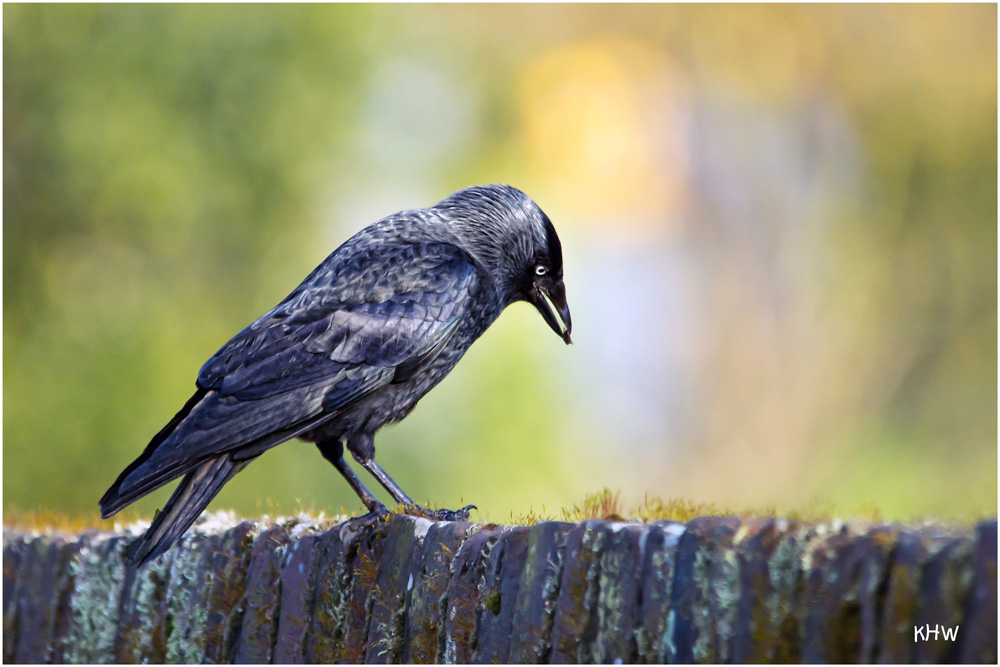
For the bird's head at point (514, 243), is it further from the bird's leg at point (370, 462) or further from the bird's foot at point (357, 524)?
the bird's foot at point (357, 524)

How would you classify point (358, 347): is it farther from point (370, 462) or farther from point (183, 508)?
point (183, 508)

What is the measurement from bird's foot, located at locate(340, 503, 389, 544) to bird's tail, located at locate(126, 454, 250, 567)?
499 millimetres

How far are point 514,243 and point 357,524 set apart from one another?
1691 millimetres

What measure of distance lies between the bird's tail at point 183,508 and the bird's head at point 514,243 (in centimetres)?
153

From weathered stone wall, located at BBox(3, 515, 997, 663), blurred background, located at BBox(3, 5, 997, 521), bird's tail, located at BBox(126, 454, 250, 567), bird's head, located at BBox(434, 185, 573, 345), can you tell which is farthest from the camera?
blurred background, located at BBox(3, 5, 997, 521)

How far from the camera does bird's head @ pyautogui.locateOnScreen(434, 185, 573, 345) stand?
175 inches

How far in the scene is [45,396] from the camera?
41.1ft

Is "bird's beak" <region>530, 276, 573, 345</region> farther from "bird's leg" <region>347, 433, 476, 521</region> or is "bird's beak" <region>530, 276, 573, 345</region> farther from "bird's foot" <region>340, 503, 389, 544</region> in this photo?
"bird's foot" <region>340, 503, 389, 544</region>

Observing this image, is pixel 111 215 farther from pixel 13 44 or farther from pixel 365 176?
pixel 365 176

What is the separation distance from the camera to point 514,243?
176 inches

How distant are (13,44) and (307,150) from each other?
428cm

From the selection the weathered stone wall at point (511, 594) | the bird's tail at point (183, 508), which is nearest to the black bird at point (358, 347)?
the bird's tail at point (183, 508)

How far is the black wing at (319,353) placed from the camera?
3510mm

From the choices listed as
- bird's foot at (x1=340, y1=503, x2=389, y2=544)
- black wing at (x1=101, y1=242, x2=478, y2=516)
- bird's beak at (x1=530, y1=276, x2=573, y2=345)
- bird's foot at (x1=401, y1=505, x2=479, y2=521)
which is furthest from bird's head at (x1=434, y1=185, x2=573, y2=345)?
bird's foot at (x1=340, y1=503, x2=389, y2=544)
